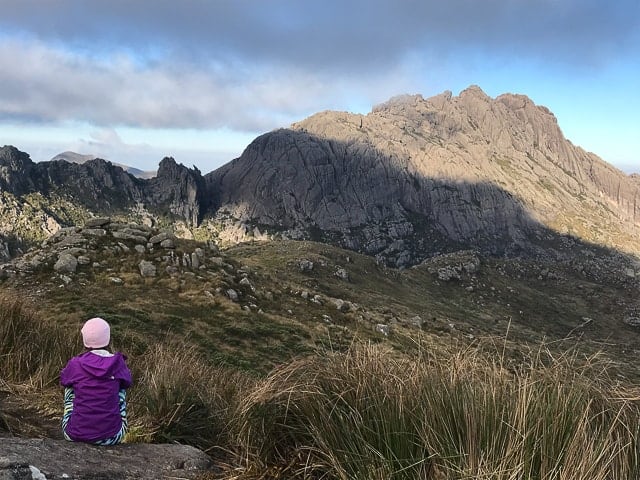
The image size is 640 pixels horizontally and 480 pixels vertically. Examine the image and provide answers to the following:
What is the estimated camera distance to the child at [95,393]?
473cm

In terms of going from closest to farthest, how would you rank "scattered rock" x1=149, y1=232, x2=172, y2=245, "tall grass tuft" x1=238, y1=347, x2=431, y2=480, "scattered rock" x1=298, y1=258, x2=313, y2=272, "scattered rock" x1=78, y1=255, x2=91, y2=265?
1. "tall grass tuft" x1=238, y1=347, x2=431, y2=480
2. "scattered rock" x1=78, y1=255, x2=91, y2=265
3. "scattered rock" x1=149, y1=232, x2=172, y2=245
4. "scattered rock" x1=298, y1=258, x2=313, y2=272

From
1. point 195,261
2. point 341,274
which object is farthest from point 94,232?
point 341,274

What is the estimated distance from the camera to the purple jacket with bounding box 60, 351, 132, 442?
4723 mm

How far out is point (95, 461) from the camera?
408cm

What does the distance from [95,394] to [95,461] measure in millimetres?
978

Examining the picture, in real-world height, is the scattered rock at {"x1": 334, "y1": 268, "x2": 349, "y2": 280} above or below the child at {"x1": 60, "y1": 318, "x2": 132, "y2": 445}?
below

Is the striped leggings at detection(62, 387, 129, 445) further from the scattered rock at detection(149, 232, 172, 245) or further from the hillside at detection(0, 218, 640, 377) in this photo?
the scattered rock at detection(149, 232, 172, 245)

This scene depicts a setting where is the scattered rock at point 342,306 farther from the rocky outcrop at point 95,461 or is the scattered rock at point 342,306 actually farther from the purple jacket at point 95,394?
the rocky outcrop at point 95,461

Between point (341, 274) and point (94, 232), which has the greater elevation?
point (94, 232)

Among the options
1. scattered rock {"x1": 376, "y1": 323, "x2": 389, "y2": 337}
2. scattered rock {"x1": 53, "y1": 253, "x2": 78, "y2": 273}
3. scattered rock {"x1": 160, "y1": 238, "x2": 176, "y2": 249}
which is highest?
scattered rock {"x1": 160, "y1": 238, "x2": 176, "y2": 249}

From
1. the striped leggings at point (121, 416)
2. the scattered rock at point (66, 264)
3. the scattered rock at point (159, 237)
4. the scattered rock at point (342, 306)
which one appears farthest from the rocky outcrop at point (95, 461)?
the scattered rock at point (342, 306)

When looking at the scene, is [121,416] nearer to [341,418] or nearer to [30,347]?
[341,418]

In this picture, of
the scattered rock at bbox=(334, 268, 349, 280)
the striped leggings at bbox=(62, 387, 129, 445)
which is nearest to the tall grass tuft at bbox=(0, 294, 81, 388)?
the striped leggings at bbox=(62, 387, 129, 445)

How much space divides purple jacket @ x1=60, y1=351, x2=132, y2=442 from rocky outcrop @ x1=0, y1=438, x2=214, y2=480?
0.74 feet
